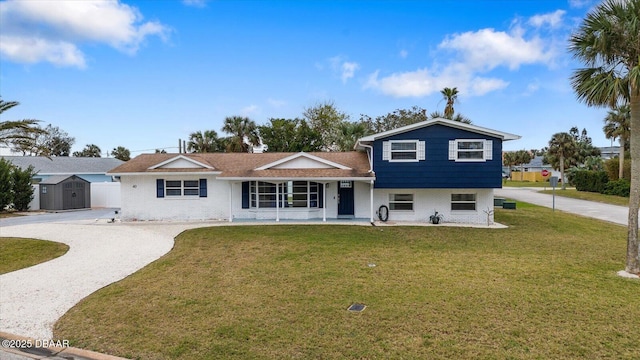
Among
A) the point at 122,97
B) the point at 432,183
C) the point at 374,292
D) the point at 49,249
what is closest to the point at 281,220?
the point at 432,183

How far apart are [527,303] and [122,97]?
23935 millimetres

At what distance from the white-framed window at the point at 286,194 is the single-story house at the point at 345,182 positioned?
6cm

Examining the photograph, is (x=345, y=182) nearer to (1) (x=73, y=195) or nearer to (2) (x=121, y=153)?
(1) (x=73, y=195)

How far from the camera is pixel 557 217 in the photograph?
2066 cm

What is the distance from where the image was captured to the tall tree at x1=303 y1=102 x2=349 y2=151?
44.4m

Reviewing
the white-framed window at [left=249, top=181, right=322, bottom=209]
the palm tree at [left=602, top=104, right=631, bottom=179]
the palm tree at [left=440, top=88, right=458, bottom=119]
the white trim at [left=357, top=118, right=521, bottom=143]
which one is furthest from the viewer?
the palm tree at [left=602, top=104, right=631, bottom=179]

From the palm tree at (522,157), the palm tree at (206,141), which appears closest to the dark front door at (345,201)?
the palm tree at (206,141)

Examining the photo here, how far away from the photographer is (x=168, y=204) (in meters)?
19.7

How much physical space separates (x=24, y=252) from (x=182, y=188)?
7967 mm

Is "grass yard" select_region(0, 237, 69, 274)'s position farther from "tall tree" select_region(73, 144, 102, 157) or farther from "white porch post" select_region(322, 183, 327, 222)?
"tall tree" select_region(73, 144, 102, 157)

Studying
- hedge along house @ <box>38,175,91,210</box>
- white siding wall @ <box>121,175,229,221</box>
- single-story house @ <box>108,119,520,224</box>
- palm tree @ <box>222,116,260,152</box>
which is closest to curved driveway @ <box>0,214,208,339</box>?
white siding wall @ <box>121,175,229,221</box>

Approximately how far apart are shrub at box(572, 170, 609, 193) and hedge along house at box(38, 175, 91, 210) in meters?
49.8

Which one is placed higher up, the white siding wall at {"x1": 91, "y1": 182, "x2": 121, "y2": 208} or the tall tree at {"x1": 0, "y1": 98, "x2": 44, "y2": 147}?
the tall tree at {"x1": 0, "y1": 98, "x2": 44, "y2": 147}

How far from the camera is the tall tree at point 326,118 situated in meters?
44.4
